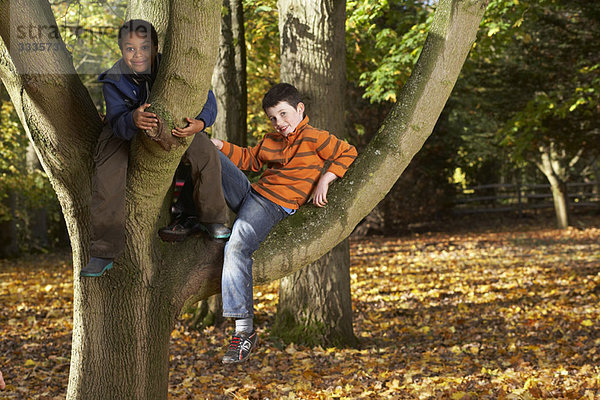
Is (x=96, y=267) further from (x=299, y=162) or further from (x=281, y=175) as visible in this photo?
(x=299, y=162)

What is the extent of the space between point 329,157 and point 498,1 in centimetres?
604

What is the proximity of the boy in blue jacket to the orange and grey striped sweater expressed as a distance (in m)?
0.35

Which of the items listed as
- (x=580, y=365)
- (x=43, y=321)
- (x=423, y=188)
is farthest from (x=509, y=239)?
(x=43, y=321)

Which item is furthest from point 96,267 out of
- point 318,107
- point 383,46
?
point 383,46

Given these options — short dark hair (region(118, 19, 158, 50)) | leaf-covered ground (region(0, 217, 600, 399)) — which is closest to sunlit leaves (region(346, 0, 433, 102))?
leaf-covered ground (region(0, 217, 600, 399))

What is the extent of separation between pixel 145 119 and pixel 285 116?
0.95 meters

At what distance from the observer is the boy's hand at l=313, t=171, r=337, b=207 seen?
339 centimetres

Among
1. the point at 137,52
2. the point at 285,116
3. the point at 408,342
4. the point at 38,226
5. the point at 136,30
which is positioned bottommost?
the point at 408,342

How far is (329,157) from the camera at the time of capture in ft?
11.2

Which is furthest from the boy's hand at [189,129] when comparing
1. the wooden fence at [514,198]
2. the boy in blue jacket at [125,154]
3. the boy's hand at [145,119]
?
the wooden fence at [514,198]

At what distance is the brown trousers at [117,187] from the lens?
2961mm

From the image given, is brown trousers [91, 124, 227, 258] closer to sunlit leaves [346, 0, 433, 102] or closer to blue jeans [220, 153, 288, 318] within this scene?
blue jeans [220, 153, 288, 318]

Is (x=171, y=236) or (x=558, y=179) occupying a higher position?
(x=558, y=179)

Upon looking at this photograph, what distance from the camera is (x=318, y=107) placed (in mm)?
6105
